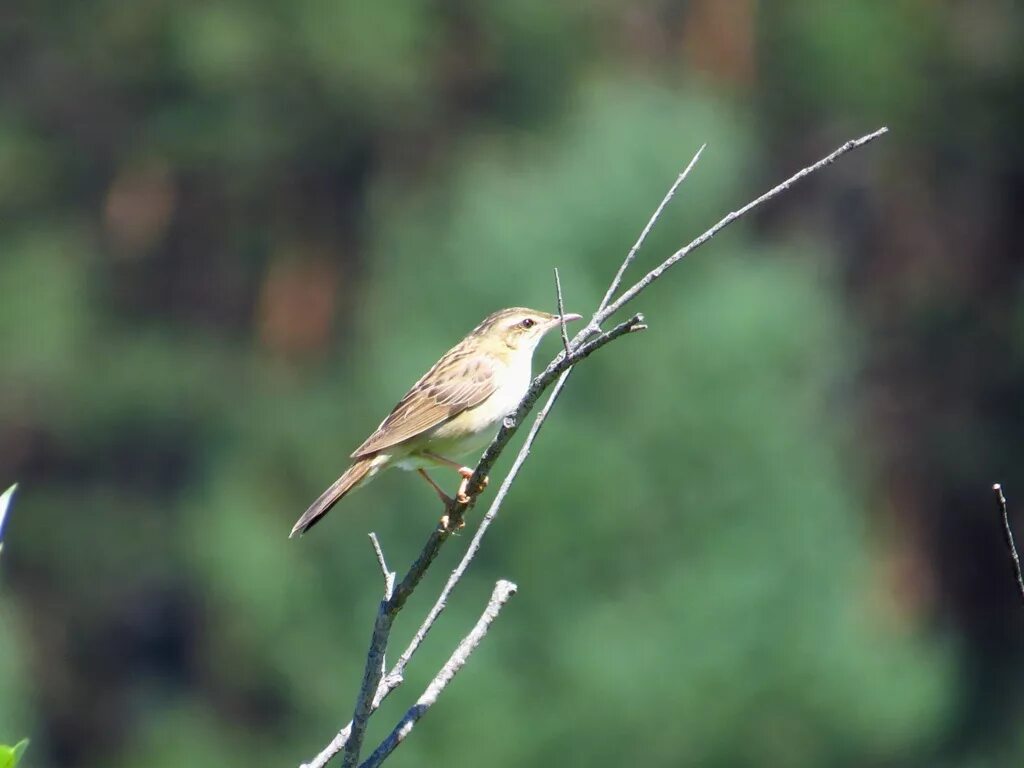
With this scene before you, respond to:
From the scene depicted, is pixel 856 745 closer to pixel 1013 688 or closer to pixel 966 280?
pixel 1013 688

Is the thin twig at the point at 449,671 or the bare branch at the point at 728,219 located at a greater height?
the bare branch at the point at 728,219

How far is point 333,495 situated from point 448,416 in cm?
60

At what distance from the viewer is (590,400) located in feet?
68.1

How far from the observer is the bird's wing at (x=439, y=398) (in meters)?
6.89

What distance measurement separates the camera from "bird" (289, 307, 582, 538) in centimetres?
678

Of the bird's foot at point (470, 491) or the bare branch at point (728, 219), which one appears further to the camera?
the bird's foot at point (470, 491)

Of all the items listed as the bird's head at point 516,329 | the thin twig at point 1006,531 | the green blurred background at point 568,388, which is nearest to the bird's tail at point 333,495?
the bird's head at point 516,329

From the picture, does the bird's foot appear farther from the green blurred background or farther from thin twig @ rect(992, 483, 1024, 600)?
the green blurred background

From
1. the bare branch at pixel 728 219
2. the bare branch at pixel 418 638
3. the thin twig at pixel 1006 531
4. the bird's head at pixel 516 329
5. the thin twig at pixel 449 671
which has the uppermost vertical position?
the bird's head at pixel 516 329

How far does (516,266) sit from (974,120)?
1083cm

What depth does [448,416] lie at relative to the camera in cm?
689

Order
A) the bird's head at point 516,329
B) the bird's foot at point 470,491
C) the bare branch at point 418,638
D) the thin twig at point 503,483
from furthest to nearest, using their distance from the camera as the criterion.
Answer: the bird's head at point 516,329 → the bird's foot at point 470,491 → the bare branch at point 418,638 → the thin twig at point 503,483

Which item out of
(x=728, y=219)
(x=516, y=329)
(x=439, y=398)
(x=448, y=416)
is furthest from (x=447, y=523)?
(x=516, y=329)

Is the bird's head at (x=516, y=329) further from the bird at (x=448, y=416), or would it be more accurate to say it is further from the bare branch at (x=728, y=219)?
the bare branch at (x=728, y=219)
